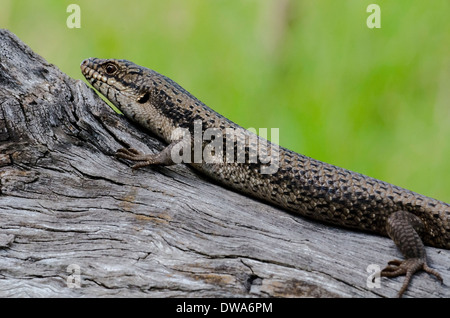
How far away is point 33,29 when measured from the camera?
7.24 m

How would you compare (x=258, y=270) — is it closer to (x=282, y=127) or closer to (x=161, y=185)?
(x=161, y=185)

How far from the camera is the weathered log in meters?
3.68

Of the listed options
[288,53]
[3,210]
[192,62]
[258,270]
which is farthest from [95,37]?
[258,270]

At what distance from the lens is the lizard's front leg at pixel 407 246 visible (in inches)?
154

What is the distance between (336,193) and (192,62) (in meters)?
3.33

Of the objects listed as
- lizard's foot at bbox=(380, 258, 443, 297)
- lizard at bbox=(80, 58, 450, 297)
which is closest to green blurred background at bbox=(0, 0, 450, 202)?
lizard at bbox=(80, 58, 450, 297)

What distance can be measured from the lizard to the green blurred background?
203 centimetres
